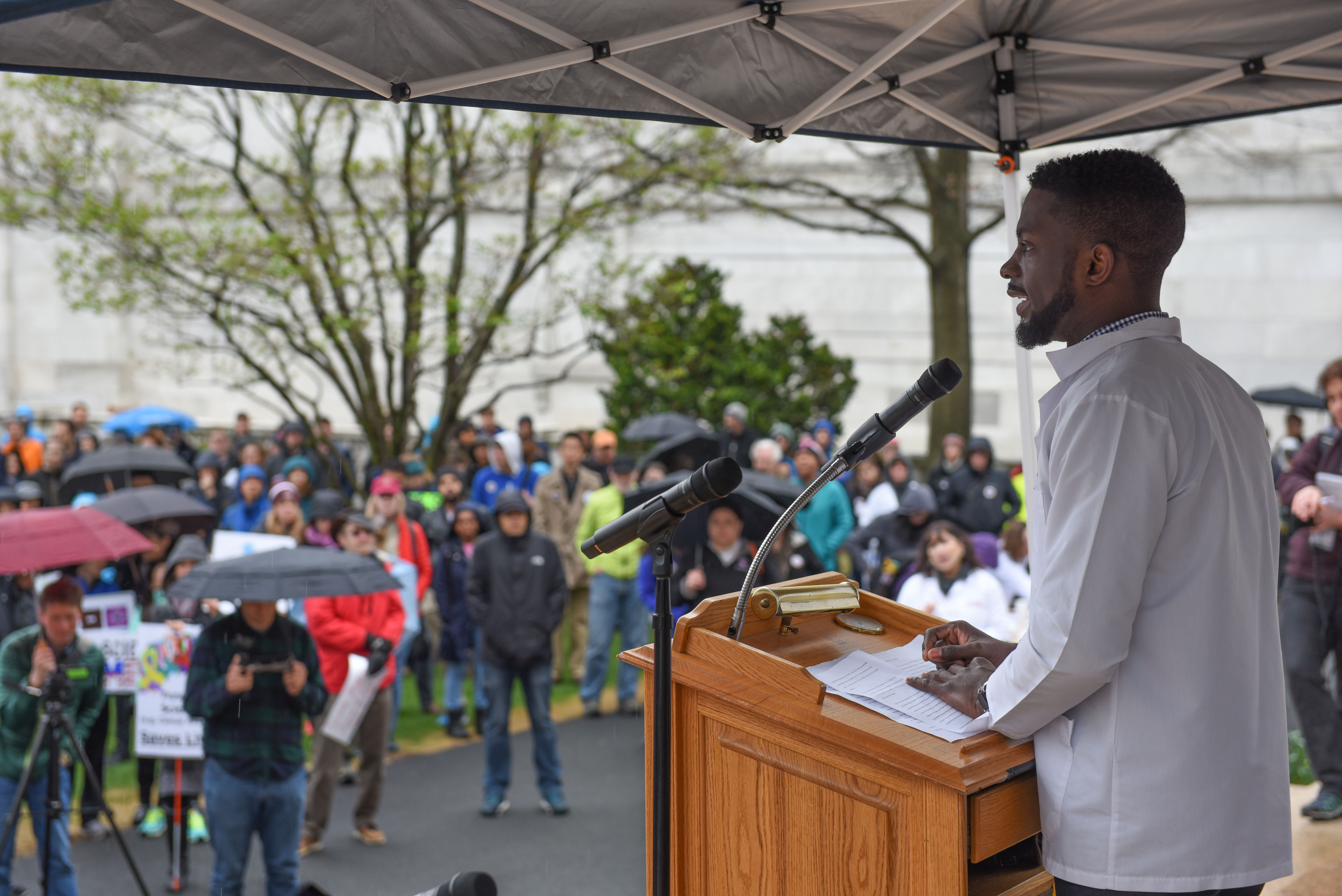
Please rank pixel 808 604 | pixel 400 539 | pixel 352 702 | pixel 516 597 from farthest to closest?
1. pixel 400 539
2. pixel 516 597
3. pixel 352 702
4. pixel 808 604

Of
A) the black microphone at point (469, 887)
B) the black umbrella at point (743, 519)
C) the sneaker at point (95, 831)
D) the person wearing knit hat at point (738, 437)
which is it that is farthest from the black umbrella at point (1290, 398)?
the black microphone at point (469, 887)

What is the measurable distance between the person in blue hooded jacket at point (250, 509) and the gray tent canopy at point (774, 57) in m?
9.04

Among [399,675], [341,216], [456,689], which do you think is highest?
[341,216]

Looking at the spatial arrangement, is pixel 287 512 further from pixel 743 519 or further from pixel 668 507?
pixel 668 507

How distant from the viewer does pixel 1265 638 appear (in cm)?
217

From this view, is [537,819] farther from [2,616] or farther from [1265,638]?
[1265,638]

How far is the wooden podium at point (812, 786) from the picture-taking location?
2119 millimetres

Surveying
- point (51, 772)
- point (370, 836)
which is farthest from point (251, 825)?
point (370, 836)

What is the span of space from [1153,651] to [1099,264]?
29.5 inches

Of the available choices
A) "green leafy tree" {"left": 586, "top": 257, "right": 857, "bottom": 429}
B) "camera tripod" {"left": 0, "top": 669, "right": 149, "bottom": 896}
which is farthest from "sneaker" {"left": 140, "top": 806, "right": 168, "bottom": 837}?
"green leafy tree" {"left": 586, "top": 257, "right": 857, "bottom": 429}

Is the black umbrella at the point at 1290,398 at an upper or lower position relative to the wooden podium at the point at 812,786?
upper

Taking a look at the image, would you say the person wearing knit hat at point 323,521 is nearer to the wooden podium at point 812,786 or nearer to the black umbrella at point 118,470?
the black umbrella at point 118,470

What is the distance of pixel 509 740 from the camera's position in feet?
26.8

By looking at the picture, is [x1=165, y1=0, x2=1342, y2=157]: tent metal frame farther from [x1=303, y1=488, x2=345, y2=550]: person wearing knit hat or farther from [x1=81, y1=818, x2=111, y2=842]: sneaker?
[x1=81, y1=818, x2=111, y2=842]: sneaker
